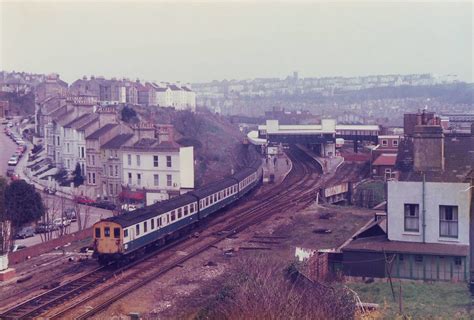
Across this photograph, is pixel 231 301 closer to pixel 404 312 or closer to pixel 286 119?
pixel 404 312

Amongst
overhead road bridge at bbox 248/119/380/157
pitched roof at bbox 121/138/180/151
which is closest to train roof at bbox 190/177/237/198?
pitched roof at bbox 121/138/180/151

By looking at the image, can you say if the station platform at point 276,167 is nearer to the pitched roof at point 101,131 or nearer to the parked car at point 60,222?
the pitched roof at point 101,131

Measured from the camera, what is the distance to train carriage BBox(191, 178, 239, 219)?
70.0 feet

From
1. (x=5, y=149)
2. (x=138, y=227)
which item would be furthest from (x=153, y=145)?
(x=5, y=149)

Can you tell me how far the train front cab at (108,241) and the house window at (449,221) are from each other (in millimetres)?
7518

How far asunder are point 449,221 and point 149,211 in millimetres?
8290

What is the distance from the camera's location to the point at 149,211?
58.1ft

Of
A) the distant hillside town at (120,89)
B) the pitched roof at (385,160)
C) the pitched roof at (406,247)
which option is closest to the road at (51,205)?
the distant hillside town at (120,89)

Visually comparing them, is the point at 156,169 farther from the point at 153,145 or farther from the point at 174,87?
the point at 174,87

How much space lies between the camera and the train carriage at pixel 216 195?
21344 millimetres

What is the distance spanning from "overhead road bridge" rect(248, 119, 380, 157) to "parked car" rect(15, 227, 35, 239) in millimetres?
21893

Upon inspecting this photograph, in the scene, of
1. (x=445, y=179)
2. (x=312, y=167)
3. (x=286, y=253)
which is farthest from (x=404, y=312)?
(x=312, y=167)

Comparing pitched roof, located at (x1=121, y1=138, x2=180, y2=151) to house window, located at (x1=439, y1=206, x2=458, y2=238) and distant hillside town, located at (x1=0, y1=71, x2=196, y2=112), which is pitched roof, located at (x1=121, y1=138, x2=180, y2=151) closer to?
house window, located at (x1=439, y1=206, x2=458, y2=238)

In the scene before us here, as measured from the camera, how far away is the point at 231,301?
9.45 metres
